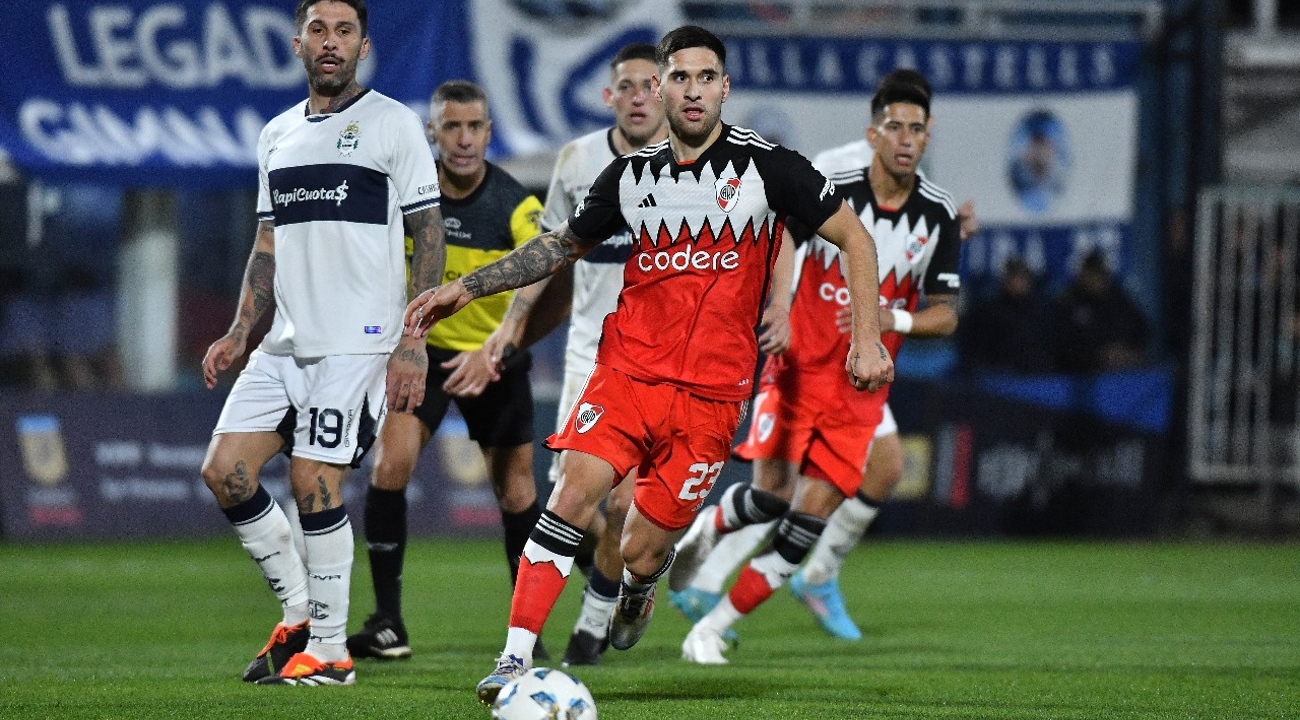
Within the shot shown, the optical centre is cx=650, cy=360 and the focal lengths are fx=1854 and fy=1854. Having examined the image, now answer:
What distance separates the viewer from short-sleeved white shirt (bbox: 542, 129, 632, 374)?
25.6ft

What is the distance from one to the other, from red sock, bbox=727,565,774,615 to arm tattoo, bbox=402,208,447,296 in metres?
2.13

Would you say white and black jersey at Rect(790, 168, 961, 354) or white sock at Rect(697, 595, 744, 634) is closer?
white sock at Rect(697, 595, 744, 634)

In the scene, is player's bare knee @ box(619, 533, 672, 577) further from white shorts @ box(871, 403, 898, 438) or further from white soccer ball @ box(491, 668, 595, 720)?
white shorts @ box(871, 403, 898, 438)

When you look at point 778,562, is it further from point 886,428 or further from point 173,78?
point 173,78

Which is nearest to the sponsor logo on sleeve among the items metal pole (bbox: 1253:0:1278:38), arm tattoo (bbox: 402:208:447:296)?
arm tattoo (bbox: 402:208:447:296)

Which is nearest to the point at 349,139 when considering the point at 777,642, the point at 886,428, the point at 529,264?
the point at 529,264

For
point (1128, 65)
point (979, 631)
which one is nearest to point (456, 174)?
point (979, 631)

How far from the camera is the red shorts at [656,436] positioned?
6070mm

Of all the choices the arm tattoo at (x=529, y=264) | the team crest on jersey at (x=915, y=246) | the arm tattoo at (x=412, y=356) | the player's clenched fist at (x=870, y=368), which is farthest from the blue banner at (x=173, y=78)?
the player's clenched fist at (x=870, y=368)

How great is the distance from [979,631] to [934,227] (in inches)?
88.5

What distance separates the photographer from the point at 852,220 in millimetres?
6055

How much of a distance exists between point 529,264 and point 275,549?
153 centimetres

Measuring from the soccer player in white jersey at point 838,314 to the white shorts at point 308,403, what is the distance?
1.99 meters

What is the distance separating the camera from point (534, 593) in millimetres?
5828
